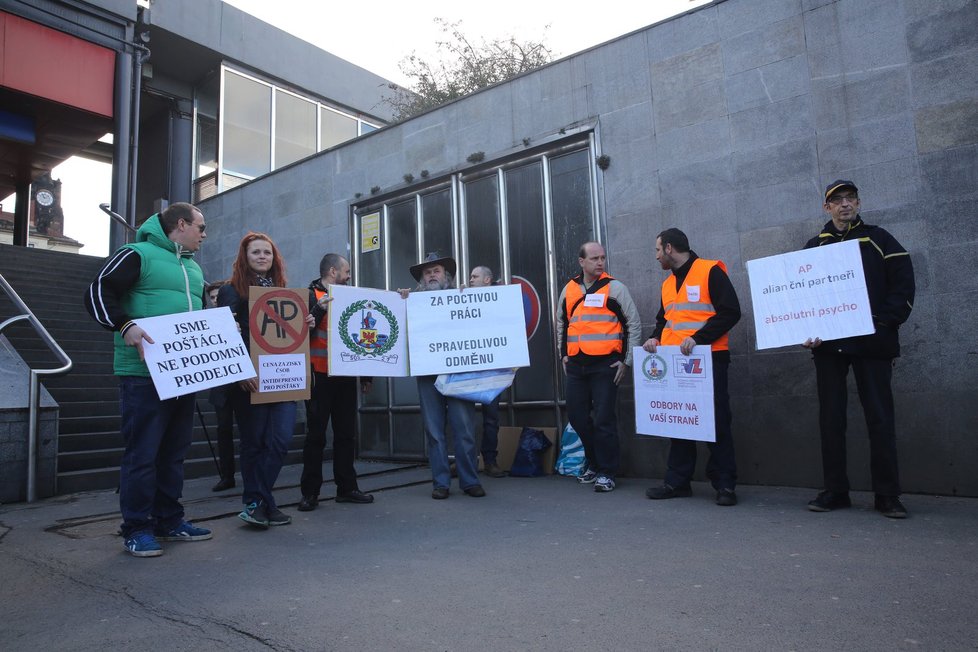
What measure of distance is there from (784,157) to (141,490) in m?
4.99

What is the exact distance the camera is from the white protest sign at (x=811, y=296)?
3.93m

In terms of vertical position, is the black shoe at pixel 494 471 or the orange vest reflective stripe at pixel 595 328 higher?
the orange vest reflective stripe at pixel 595 328

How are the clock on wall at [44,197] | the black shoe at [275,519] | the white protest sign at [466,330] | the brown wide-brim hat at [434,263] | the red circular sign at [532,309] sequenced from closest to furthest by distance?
the black shoe at [275,519]
the white protest sign at [466,330]
the brown wide-brim hat at [434,263]
the red circular sign at [532,309]
the clock on wall at [44,197]

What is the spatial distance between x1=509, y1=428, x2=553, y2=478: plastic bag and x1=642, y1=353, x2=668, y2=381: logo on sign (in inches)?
61.2

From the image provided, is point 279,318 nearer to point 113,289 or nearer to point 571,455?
point 113,289

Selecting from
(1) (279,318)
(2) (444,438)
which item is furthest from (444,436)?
(1) (279,318)

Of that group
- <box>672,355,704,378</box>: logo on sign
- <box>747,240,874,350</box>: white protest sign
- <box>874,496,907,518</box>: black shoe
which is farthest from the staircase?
<box>874,496,907,518</box>: black shoe

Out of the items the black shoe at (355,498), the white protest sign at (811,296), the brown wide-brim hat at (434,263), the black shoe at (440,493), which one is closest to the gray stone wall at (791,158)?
the white protest sign at (811,296)

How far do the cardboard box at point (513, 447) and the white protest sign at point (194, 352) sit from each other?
3.13 m

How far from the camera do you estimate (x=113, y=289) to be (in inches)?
138

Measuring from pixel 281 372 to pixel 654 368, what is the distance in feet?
8.75

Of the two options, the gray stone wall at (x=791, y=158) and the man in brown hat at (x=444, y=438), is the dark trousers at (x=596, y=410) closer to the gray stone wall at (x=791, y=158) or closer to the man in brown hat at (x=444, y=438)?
the gray stone wall at (x=791, y=158)

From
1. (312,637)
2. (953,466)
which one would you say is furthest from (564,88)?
(312,637)

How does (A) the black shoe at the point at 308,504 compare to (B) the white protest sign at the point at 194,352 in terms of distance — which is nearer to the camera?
(B) the white protest sign at the point at 194,352
